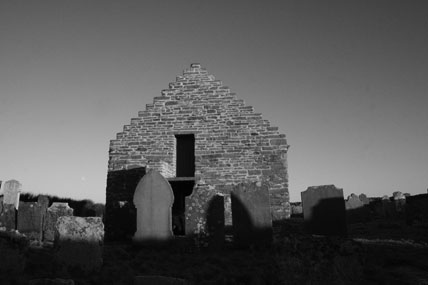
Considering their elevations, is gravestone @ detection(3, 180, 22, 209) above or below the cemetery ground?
above

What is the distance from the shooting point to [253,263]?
5.70 meters

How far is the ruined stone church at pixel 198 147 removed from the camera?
39.6ft

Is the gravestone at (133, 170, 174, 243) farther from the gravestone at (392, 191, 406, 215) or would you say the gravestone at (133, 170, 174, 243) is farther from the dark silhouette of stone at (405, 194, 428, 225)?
the gravestone at (392, 191, 406, 215)

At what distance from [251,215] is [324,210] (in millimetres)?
2116

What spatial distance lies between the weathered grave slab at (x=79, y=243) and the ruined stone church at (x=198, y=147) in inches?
243

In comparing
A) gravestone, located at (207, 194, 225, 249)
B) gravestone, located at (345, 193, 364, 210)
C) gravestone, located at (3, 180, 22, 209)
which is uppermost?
gravestone, located at (3, 180, 22, 209)

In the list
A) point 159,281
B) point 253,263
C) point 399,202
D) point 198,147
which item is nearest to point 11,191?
point 198,147

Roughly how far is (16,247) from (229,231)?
6760mm

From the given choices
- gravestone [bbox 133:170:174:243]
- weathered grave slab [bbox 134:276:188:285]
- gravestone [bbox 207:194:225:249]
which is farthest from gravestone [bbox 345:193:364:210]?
weathered grave slab [bbox 134:276:188:285]

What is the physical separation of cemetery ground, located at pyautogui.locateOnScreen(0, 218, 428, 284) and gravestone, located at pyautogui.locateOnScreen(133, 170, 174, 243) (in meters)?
0.31

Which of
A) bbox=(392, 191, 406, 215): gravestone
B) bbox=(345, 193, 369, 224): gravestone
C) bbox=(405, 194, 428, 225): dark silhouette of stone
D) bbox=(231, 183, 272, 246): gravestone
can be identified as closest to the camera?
bbox=(231, 183, 272, 246): gravestone

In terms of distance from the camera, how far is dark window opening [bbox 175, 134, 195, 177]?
42.8ft

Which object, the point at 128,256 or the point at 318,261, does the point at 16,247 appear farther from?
the point at 318,261

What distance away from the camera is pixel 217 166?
12422 mm
